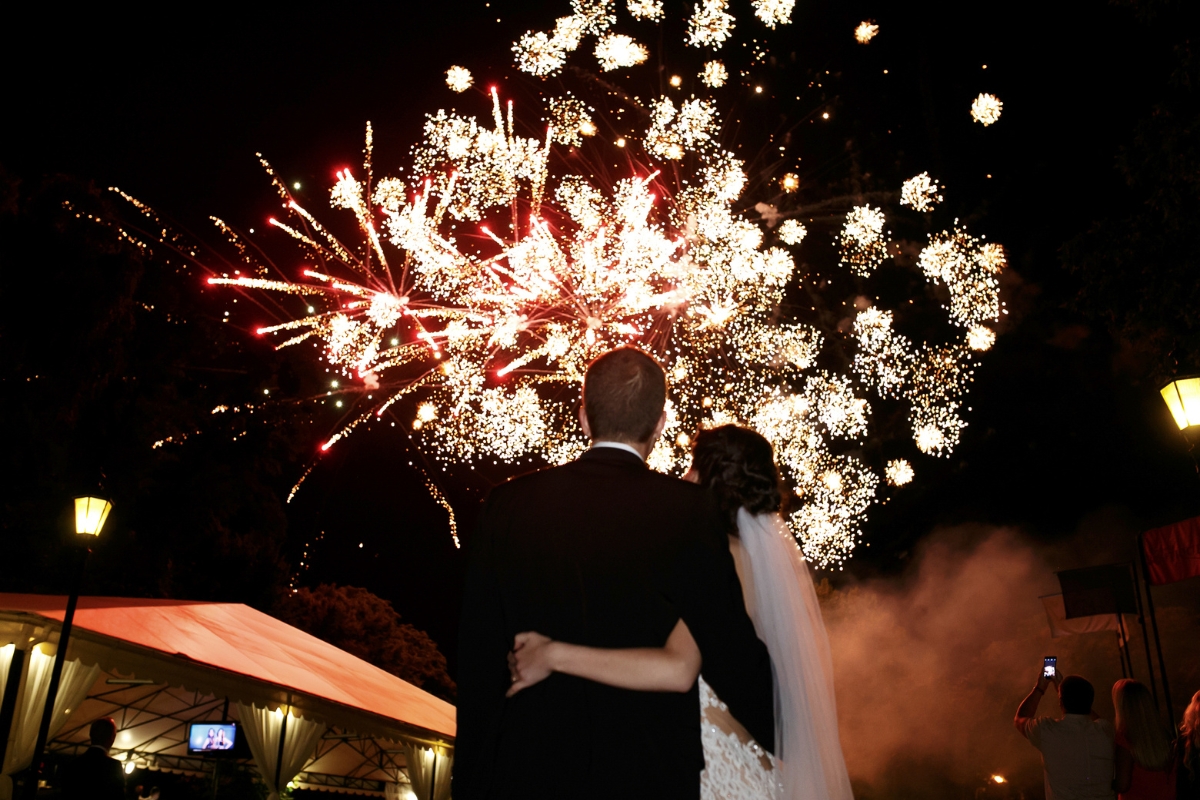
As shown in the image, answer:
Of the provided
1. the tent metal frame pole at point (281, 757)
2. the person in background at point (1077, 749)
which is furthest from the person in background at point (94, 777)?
the person in background at point (1077, 749)

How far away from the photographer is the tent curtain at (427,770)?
40.1 feet

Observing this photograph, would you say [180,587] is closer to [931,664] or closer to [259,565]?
[259,565]

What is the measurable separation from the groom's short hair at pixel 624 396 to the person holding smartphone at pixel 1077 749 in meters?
4.67

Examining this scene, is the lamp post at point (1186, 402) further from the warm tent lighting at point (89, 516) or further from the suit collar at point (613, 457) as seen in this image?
the warm tent lighting at point (89, 516)

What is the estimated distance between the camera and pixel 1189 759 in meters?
4.68

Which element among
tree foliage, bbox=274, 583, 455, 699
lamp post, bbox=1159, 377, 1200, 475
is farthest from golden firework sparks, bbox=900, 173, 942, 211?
tree foliage, bbox=274, 583, 455, 699

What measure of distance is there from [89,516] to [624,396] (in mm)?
8544

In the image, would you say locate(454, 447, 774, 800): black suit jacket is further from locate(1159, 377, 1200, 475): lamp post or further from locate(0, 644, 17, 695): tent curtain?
locate(0, 644, 17, 695): tent curtain

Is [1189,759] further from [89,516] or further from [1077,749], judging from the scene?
[89,516]

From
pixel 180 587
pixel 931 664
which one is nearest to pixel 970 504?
pixel 931 664

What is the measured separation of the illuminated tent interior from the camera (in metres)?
8.46

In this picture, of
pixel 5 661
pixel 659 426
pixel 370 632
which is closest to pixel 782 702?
pixel 659 426

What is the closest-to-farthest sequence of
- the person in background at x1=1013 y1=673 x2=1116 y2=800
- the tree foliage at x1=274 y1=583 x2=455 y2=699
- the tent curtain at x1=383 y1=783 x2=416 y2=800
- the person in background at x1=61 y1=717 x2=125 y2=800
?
1. the person in background at x1=1013 y1=673 x2=1116 y2=800
2. the person in background at x1=61 y1=717 x2=125 y2=800
3. the tent curtain at x1=383 y1=783 x2=416 y2=800
4. the tree foliage at x1=274 y1=583 x2=455 y2=699

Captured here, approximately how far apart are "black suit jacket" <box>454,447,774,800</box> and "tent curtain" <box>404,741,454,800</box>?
10.8 m
